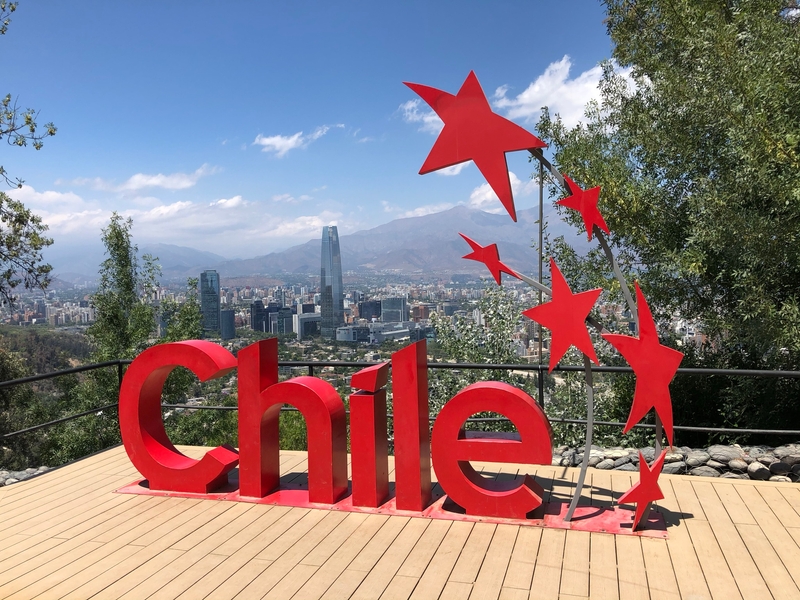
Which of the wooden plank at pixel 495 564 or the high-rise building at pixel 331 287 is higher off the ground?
the high-rise building at pixel 331 287

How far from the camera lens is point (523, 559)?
12.8 ft

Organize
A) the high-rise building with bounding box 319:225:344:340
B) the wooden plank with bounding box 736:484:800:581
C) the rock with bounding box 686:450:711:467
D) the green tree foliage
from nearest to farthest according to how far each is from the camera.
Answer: the wooden plank with bounding box 736:484:800:581 < the rock with bounding box 686:450:711:467 < the green tree foliage < the high-rise building with bounding box 319:225:344:340

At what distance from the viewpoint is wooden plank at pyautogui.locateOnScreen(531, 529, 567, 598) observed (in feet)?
11.5

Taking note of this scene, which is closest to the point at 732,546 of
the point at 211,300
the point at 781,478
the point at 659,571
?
the point at 659,571

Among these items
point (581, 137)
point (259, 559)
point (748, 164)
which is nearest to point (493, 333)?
point (581, 137)

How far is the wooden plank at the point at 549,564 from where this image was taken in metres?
3.51

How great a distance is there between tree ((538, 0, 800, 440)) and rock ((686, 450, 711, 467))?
257cm

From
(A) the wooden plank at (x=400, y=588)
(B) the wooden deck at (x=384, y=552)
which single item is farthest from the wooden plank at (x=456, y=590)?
(A) the wooden plank at (x=400, y=588)

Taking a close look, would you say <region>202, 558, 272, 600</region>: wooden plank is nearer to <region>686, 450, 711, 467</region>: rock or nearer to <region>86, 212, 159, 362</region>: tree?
<region>686, 450, 711, 467</region>: rock

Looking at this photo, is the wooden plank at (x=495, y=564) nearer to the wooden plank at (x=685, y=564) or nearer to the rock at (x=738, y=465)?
the wooden plank at (x=685, y=564)

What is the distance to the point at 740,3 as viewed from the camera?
9.46 m

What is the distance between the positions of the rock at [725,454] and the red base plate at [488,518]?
1.82 meters

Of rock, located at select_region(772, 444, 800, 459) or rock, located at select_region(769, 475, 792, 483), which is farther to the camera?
rock, located at select_region(772, 444, 800, 459)

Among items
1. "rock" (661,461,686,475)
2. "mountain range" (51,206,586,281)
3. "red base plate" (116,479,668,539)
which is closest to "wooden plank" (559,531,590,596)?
"red base plate" (116,479,668,539)
